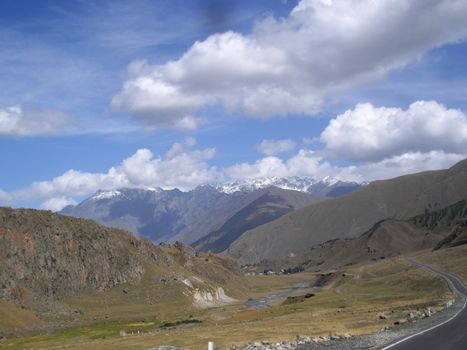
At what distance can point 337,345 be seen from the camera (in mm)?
39312

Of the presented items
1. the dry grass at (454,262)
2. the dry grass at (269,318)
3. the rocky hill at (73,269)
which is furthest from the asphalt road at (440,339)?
the rocky hill at (73,269)

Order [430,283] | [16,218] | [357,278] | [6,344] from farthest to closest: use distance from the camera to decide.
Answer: [357,278] → [16,218] → [430,283] → [6,344]

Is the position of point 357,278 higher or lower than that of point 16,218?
lower

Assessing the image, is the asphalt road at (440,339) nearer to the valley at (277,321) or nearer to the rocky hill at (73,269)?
the valley at (277,321)

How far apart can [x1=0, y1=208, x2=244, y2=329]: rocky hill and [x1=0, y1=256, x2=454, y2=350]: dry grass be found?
5.95m

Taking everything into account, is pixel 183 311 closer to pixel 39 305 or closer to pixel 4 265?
pixel 39 305

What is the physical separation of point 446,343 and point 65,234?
14513 centimetres

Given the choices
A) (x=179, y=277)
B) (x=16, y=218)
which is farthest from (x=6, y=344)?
(x=179, y=277)

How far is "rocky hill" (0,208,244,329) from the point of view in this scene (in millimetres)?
142500

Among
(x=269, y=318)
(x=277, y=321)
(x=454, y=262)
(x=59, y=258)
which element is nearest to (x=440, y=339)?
(x=277, y=321)

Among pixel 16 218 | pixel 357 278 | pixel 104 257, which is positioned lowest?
pixel 357 278

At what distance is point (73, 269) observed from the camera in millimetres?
162500

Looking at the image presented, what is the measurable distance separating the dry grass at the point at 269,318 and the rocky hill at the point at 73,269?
Result: 5.95 m

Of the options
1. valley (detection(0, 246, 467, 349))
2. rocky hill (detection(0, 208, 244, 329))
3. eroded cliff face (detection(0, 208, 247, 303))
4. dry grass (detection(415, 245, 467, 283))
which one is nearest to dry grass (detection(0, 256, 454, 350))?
valley (detection(0, 246, 467, 349))
